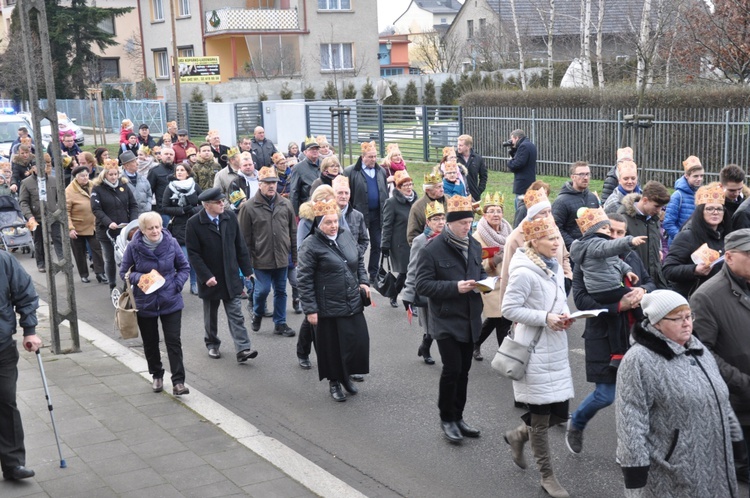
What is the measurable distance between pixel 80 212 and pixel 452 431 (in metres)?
8.61

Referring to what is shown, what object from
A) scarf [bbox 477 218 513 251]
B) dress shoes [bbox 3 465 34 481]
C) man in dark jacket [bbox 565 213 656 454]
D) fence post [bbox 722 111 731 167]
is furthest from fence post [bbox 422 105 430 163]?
dress shoes [bbox 3 465 34 481]

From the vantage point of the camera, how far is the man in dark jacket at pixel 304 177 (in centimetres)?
1344

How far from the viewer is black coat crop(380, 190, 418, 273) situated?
10898 millimetres

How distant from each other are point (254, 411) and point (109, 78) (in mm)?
56994

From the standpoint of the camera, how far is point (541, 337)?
19.9 ft

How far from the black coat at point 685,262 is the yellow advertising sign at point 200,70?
3669 centimetres

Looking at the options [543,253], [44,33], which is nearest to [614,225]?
[543,253]

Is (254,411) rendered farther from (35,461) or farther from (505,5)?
(505,5)

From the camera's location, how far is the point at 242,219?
413 inches

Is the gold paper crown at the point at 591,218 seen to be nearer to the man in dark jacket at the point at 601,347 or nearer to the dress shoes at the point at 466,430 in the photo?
the man in dark jacket at the point at 601,347

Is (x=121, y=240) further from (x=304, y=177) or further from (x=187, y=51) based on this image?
(x=187, y=51)

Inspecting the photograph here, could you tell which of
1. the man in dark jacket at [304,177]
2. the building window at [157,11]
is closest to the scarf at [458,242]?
the man in dark jacket at [304,177]

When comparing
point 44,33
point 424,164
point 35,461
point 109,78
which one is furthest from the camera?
point 109,78

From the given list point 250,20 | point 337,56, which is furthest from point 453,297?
point 337,56
